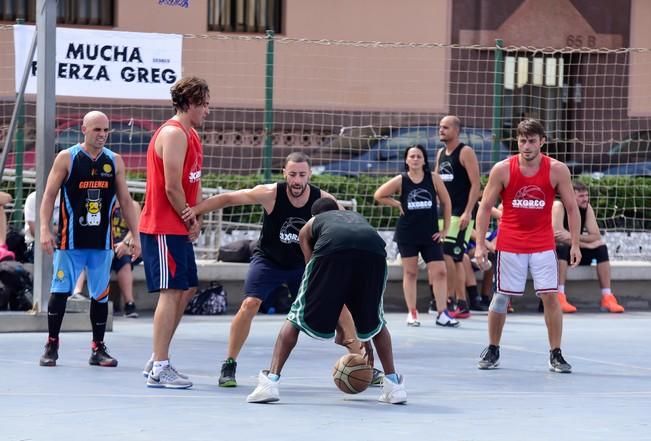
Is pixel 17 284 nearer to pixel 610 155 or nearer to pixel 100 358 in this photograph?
pixel 100 358

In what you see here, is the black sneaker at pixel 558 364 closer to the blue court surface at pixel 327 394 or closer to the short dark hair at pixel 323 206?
the blue court surface at pixel 327 394

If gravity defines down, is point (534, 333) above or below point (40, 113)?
below

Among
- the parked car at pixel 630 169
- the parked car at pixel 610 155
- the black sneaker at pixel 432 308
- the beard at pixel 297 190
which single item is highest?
the beard at pixel 297 190

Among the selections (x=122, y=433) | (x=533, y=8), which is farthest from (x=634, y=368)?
(x=533, y=8)

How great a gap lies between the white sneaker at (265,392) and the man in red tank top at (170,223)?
770 mm

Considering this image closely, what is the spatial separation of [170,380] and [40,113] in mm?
3726

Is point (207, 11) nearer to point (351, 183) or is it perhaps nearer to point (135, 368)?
point (351, 183)

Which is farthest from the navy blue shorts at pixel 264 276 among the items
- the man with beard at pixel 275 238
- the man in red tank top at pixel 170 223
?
the man in red tank top at pixel 170 223

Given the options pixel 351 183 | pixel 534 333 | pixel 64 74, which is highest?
pixel 64 74

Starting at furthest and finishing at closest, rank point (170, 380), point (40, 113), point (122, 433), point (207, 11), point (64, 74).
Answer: point (207, 11), point (64, 74), point (40, 113), point (170, 380), point (122, 433)

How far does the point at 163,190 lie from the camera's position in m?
9.47

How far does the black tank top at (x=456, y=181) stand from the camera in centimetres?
1456

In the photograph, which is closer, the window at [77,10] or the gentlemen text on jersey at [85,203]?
→ the gentlemen text on jersey at [85,203]

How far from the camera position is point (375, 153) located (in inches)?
778
